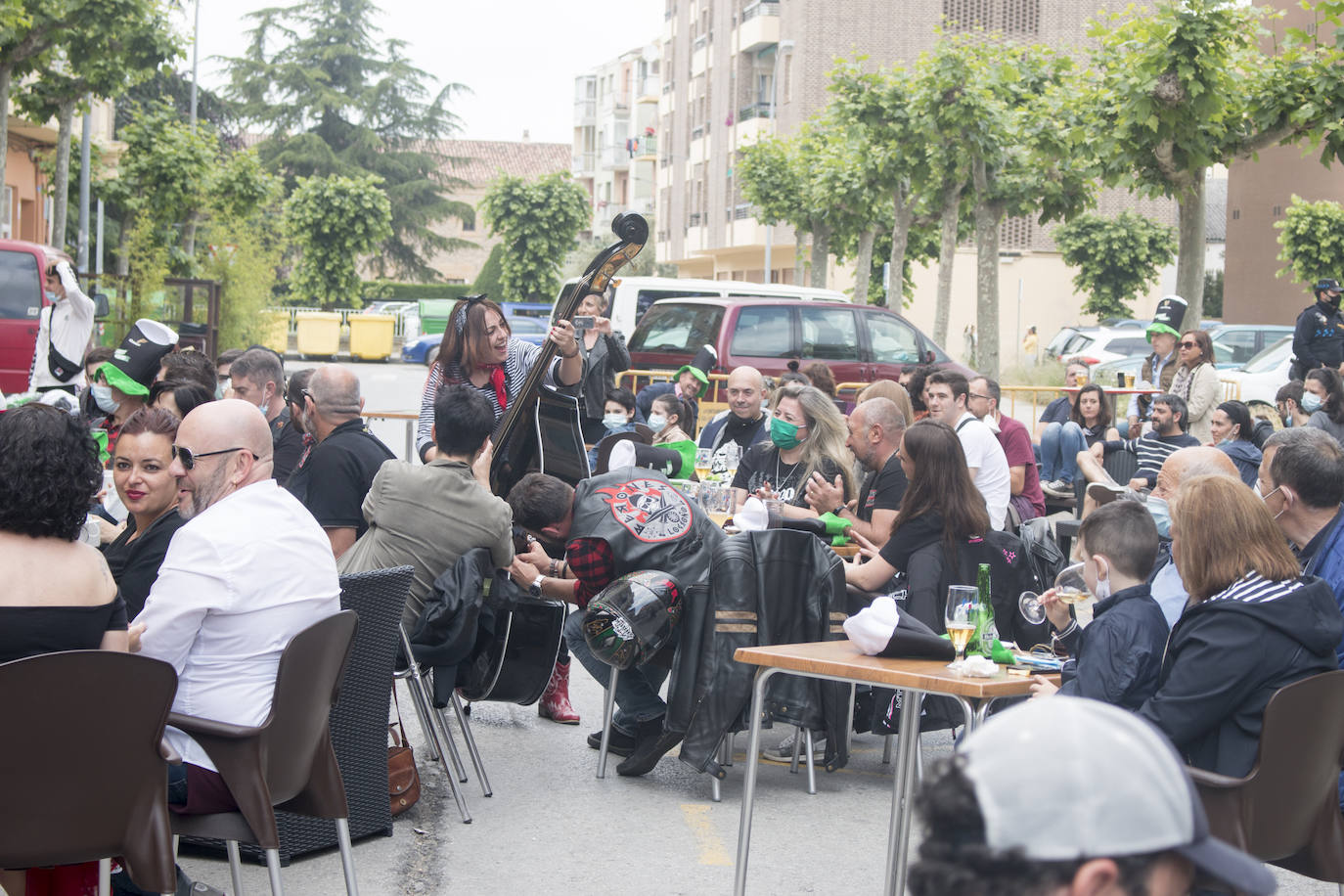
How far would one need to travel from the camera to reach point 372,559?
17.9 feet

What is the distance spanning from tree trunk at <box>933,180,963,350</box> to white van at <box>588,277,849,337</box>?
4.63 metres

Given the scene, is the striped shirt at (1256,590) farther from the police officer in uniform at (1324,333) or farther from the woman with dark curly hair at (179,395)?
the police officer in uniform at (1324,333)

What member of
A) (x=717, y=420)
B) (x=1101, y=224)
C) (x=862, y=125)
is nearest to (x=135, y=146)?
(x=862, y=125)

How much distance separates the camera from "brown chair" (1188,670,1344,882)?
3.47 meters

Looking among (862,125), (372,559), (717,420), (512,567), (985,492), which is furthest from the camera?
(862,125)

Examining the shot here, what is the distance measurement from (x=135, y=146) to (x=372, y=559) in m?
26.5

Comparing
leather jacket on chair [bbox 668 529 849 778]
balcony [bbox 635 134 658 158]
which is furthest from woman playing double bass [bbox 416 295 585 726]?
balcony [bbox 635 134 658 158]

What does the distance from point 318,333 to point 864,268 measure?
16108mm

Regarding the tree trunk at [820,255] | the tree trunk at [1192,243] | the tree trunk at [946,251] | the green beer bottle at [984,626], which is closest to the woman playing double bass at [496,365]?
the green beer bottle at [984,626]

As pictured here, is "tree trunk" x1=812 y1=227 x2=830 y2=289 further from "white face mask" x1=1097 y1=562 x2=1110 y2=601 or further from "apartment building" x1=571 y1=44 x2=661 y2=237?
"apartment building" x1=571 y1=44 x2=661 y2=237

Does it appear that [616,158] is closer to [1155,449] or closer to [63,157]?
[63,157]

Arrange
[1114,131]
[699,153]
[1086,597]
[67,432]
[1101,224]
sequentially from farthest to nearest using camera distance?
[699,153], [1101,224], [1114,131], [1086,597], [67,432]

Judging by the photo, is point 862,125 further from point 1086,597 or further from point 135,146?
point 1086,597

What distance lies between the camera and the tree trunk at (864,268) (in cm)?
3100
